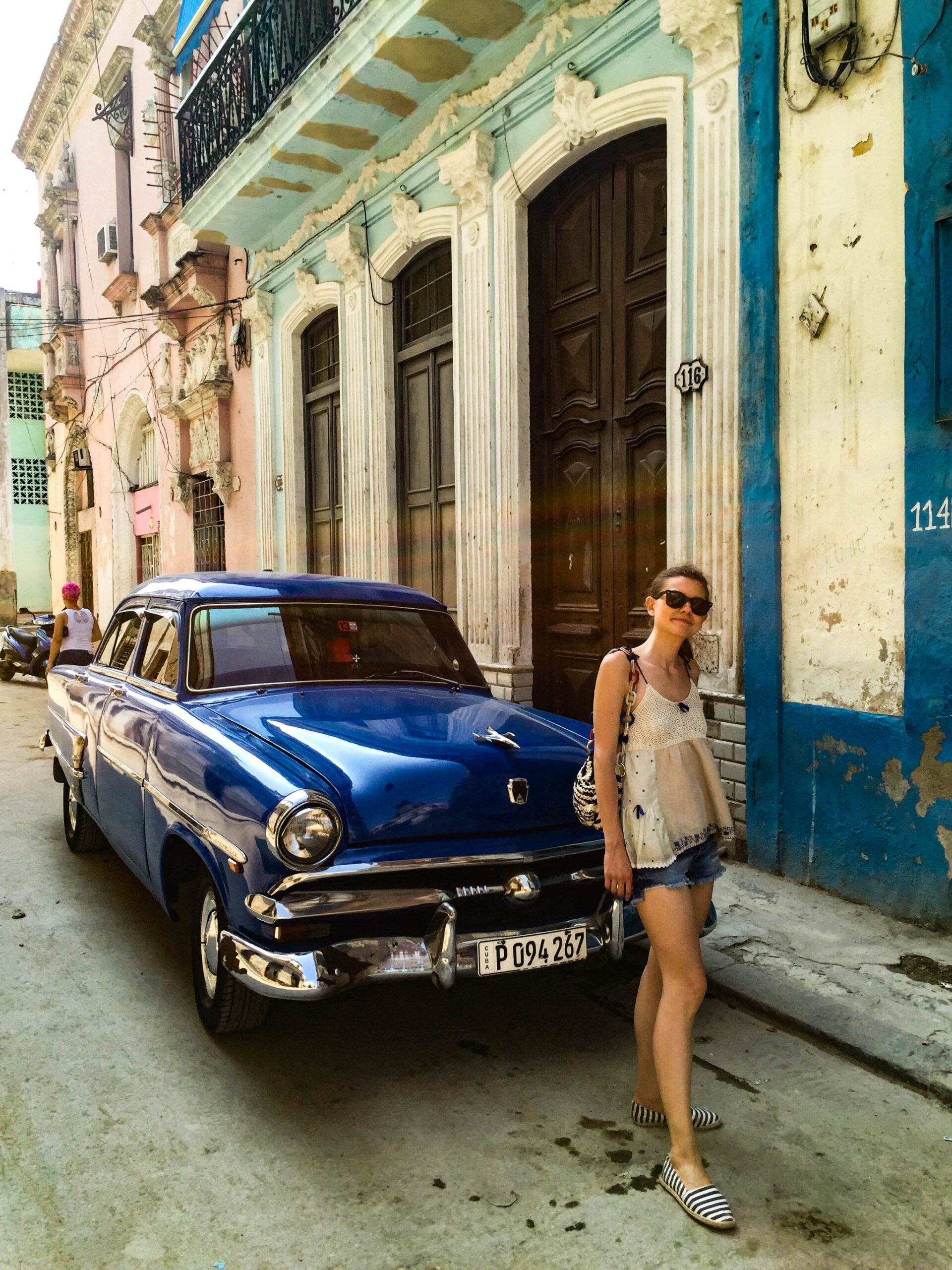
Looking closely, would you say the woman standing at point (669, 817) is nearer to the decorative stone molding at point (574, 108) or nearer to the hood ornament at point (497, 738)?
the hood ornament at point (497, 738)

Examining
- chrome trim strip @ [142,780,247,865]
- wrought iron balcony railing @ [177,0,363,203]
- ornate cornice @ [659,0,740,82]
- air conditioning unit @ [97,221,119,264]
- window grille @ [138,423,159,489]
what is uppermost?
air conditioning unit @ [97,221,119,264]

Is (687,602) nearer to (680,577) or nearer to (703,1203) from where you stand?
(680,577)

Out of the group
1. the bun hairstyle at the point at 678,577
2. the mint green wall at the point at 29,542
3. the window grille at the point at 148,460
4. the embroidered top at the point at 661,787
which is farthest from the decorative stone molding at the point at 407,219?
the mint green wall at the point at 29,542

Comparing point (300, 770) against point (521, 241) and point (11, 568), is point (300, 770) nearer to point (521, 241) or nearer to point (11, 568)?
point (521, 241)

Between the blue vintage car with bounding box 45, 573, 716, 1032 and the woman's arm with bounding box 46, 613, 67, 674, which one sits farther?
the woman's arm with bounding box 46, 613, 67, 674

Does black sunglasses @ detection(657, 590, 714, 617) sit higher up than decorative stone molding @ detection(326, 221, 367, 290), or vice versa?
decorative stone molding @ detection(326, 221, 367, 290)

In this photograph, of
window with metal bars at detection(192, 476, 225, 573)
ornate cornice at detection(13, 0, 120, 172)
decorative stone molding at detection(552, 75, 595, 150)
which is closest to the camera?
decorative stone molding at detection(552, 75, 595, 150)

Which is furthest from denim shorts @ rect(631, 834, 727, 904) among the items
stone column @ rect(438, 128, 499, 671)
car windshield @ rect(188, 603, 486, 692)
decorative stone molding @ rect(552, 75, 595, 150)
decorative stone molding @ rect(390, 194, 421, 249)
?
decorative stone molding @ rect(390, 194, 421, 249)

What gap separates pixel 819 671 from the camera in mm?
5070

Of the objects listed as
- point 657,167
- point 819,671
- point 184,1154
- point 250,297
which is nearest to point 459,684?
point 819,671

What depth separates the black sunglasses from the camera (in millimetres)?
2742

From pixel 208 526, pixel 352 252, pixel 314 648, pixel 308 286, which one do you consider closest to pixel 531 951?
pixel 314 648

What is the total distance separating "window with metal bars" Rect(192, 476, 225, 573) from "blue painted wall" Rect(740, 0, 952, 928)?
999 cm

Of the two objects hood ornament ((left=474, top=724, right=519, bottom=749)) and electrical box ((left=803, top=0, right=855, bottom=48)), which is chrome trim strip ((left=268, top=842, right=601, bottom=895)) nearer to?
hood ornament ((left=474, top=724, right=519, bottom=749))
